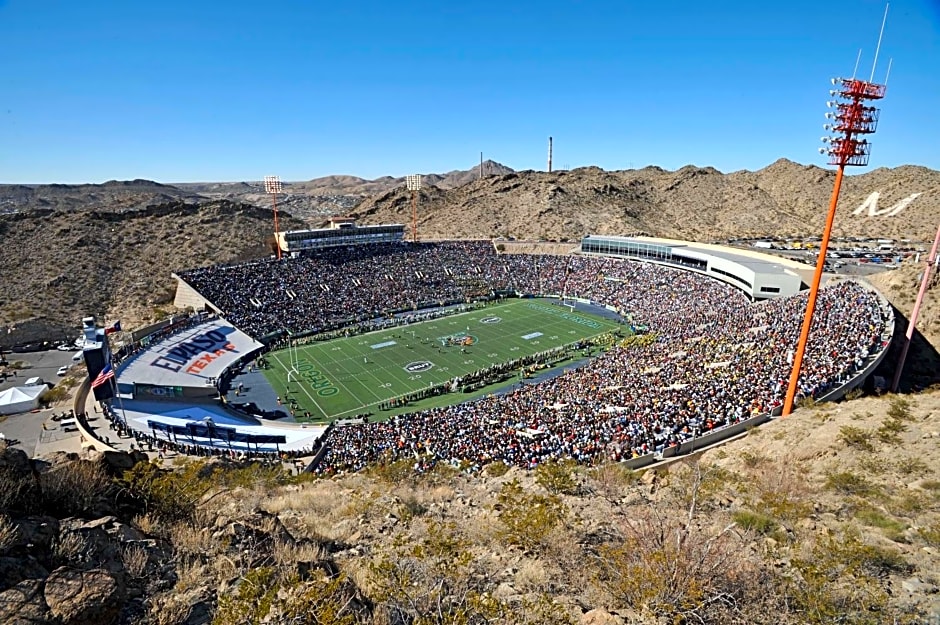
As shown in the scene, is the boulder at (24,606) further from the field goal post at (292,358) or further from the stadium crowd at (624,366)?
the field goal post at (292,358)

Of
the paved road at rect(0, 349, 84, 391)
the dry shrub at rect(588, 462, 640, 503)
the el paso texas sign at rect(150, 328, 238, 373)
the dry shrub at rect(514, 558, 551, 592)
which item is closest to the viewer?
the dry shrub at rect(514, 558, 551, 592)

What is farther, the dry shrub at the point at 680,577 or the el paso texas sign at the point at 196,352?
the el paso texas sign at the point at 196,352

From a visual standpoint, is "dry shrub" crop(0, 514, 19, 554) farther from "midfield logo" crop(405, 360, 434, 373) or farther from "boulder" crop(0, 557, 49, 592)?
"midfield logo" crop(405, 360, 434, 373)

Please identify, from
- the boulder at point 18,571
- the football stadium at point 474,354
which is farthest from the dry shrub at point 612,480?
the boulder at point 18,571

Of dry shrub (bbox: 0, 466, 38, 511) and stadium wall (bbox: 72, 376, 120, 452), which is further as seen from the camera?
stadium wall (bbox: 72, 376, 120, 452)

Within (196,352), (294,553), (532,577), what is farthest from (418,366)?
(532,577)

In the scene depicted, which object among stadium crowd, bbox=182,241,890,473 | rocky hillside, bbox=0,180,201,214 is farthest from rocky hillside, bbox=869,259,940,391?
rocky hillside, bbox=0,180,201,214

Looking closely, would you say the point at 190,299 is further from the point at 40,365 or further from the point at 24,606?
the point at 24,606
